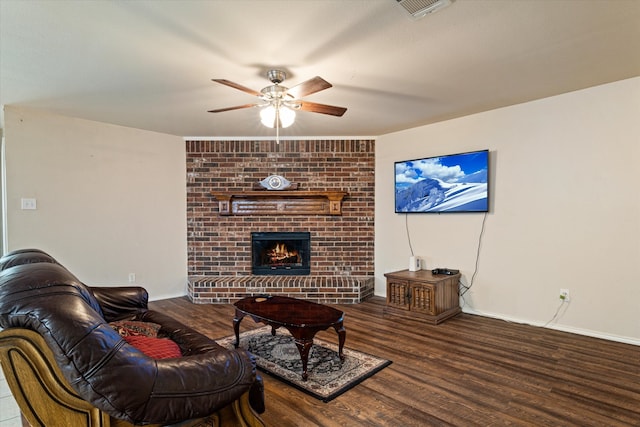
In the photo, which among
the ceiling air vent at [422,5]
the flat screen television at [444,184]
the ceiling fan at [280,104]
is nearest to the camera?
the ceiling air vent at [422,5]

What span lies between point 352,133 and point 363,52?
2.33 m

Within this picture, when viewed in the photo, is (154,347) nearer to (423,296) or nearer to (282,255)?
(423,296)

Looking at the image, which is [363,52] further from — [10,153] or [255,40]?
[10,153]

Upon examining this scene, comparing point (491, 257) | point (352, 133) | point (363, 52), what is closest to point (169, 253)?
point (352, 133)

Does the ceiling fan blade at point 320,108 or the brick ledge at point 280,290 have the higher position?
the ceiling fan blade at point 320,108

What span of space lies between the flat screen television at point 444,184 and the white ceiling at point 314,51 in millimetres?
669

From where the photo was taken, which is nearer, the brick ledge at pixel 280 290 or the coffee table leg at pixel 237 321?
the coffee table leg at pixel 237 321

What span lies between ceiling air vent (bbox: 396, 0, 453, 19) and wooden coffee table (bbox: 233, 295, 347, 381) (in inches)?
81.1

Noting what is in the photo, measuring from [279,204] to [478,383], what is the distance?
10.9 feet

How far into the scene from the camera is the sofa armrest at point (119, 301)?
97.5 inches

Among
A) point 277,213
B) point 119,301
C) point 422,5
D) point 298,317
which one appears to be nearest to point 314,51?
point 422,5

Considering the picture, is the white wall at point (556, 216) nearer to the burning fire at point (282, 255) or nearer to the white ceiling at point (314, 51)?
the white ceiling at point (314, 51)

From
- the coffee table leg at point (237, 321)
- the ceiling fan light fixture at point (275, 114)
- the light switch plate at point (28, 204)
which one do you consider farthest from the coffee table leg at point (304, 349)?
the light switch plate at point (28, 204)

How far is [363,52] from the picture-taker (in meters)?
2.34
